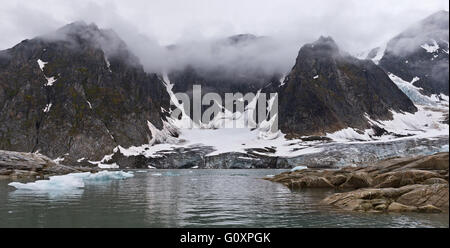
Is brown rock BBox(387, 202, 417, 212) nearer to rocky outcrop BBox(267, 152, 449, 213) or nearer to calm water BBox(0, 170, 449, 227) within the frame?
rocky outcrop BBox(267, 152, 449, 213)

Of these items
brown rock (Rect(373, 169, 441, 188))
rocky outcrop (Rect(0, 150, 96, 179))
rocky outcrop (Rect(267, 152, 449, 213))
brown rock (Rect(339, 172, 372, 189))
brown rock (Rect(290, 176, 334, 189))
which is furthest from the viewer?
rocky outcrop (Rect(0, 150, 96, 179))

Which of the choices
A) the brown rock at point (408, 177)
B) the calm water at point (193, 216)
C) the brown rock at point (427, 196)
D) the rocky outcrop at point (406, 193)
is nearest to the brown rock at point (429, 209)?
the rocky outcrop at point (406, 193)

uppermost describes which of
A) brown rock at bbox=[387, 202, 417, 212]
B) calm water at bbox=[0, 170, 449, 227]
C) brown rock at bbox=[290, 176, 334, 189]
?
brown rock at bbox=[387, 202, 417, 212]

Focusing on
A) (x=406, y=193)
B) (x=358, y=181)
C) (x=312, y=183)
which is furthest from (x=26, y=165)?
(x=406, y=193)

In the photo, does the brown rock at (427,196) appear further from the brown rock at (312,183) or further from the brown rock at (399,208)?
the brown rock at (312,183)

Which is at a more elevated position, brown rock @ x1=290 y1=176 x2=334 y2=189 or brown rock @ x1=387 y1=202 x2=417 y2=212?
brown rock @ x1=387 y1=202 x2=417 y2=212

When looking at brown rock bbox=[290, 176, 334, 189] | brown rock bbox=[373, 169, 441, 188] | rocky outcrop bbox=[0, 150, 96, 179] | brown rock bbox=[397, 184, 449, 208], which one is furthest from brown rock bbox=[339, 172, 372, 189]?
rocky outcrop bbox=[0, 150, 96, 179]

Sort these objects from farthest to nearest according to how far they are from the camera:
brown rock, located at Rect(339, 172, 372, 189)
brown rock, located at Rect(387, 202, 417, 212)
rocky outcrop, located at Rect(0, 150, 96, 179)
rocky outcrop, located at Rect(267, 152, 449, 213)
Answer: rocky outcrop, located at Rect(0, 150, 96, 179)
brown rock, located at Rect(339, 172, 372, 189)
rocky outcrop, located at Rect(267, 152, 449, 213)
brown rock, located at Rect(387, 202, 417, 212)

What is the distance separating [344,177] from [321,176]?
4.63 m

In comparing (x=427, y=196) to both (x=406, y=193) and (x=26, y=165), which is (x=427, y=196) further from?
(x=26, y=165)

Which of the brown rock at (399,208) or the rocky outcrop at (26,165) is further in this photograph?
the rocky outcrop at (26,165)
